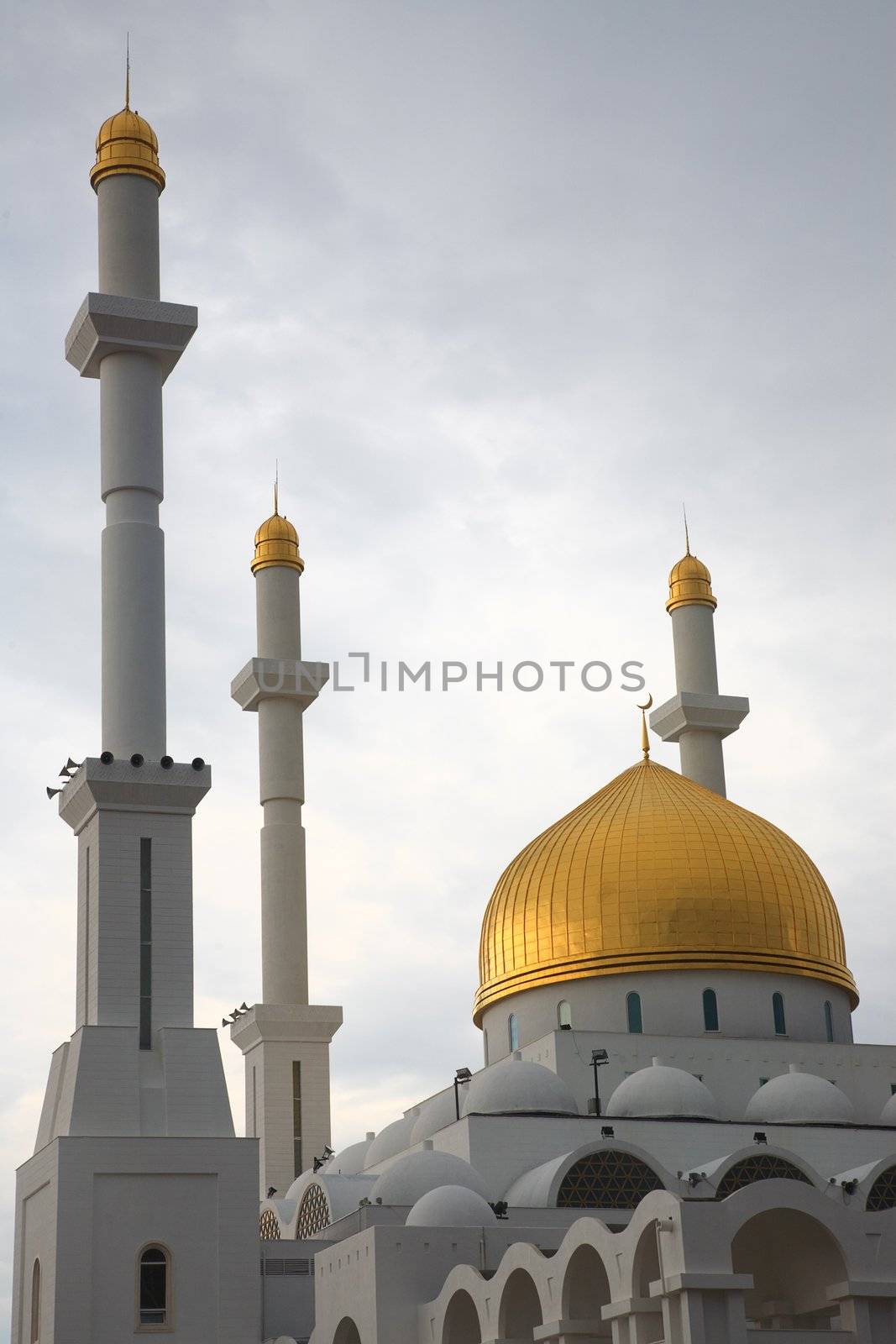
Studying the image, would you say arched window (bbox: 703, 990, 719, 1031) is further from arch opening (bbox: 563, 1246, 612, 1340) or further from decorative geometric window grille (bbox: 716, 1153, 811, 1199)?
arch opening (bbox: 563, 1246, 612, 1340)

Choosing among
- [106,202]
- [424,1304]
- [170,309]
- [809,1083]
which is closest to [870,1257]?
[424,1304]

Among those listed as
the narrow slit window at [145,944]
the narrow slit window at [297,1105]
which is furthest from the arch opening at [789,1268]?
the narrow slit window at [297,1105]

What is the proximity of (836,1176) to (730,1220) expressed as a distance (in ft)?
26.9

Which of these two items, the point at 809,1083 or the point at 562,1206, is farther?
the point at 809,1083

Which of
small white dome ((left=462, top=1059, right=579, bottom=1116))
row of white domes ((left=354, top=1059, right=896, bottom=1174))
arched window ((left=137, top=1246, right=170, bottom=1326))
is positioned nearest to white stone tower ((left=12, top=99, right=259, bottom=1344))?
arched window ((left=137, top=1246, right=170, bottom=1326))

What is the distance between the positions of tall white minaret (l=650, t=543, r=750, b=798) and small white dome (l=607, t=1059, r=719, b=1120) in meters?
9.71

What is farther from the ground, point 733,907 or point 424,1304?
point 733,907

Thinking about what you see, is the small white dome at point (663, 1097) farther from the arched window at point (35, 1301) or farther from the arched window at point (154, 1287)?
the arched window at point (35, 1301)

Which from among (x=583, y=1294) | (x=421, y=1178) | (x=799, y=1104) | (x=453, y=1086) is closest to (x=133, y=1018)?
(x=421, y=1178)

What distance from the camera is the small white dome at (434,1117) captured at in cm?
3016

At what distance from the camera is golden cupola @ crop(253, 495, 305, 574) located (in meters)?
37.6

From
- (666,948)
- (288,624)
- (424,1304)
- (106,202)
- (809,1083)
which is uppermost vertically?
(106,202)

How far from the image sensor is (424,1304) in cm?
2359

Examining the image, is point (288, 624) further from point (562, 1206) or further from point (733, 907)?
point (562, 1206)
